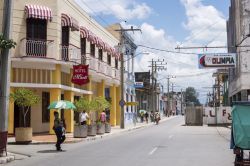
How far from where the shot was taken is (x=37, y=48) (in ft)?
103

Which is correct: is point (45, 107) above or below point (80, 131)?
above

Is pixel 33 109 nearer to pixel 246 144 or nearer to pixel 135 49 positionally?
pixel 246 144

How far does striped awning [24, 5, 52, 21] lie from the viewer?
30422 millimetres

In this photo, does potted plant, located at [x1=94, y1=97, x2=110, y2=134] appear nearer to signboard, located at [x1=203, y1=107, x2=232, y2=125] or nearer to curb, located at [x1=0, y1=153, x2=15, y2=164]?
curb, located at [x1=0, y1=153, x2=15, y2=164]

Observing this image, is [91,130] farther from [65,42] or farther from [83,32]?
[83,32]

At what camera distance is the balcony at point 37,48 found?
100 feet

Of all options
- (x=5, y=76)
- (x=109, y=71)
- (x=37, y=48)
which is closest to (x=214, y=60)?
(x=109, y=71)

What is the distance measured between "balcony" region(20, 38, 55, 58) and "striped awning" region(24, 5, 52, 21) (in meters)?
1.57

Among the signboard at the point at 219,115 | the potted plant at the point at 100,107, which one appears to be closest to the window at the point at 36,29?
the potted plant at the point at 100,107

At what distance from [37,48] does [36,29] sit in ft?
4.31

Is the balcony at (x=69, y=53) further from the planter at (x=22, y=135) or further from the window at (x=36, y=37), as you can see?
the planter at (x=22, y=135)

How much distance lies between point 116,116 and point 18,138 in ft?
97.6

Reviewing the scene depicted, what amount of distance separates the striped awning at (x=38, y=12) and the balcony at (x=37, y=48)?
157 cm

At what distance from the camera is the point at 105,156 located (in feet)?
57.8
